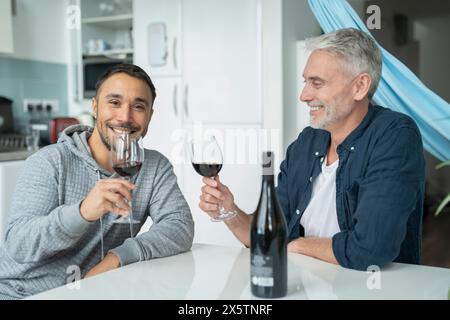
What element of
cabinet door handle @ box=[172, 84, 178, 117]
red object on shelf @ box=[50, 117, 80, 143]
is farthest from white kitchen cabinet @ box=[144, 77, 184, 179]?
red object on shelf @ box=[50, 117, 80, 143]

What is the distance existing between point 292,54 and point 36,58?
191 centimetres

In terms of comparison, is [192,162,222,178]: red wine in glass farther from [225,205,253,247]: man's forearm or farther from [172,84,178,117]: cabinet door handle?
[172,84,178,117]: cabinet door handle

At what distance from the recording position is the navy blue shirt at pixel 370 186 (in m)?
1.23

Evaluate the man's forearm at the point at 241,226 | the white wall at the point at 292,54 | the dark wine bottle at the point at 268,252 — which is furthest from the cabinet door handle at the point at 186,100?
the dark wine bottle at the point at 268,252

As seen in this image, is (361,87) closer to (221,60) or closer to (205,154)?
(205,154)

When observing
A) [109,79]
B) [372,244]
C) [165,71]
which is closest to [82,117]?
[165,71]

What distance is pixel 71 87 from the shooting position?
4109 mm

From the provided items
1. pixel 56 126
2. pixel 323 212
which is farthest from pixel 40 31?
pixel 323 212

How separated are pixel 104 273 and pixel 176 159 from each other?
228 centimetres

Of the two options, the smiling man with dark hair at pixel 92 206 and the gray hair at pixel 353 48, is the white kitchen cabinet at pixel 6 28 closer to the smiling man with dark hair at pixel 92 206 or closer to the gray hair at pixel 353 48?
the smiling man with dark hair at pixel 92 206

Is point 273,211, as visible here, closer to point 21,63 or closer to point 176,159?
point 176,159

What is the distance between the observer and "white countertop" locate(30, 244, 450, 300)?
993mm

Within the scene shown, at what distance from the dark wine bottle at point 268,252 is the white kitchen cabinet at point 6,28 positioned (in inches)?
109

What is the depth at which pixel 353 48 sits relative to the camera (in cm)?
157
